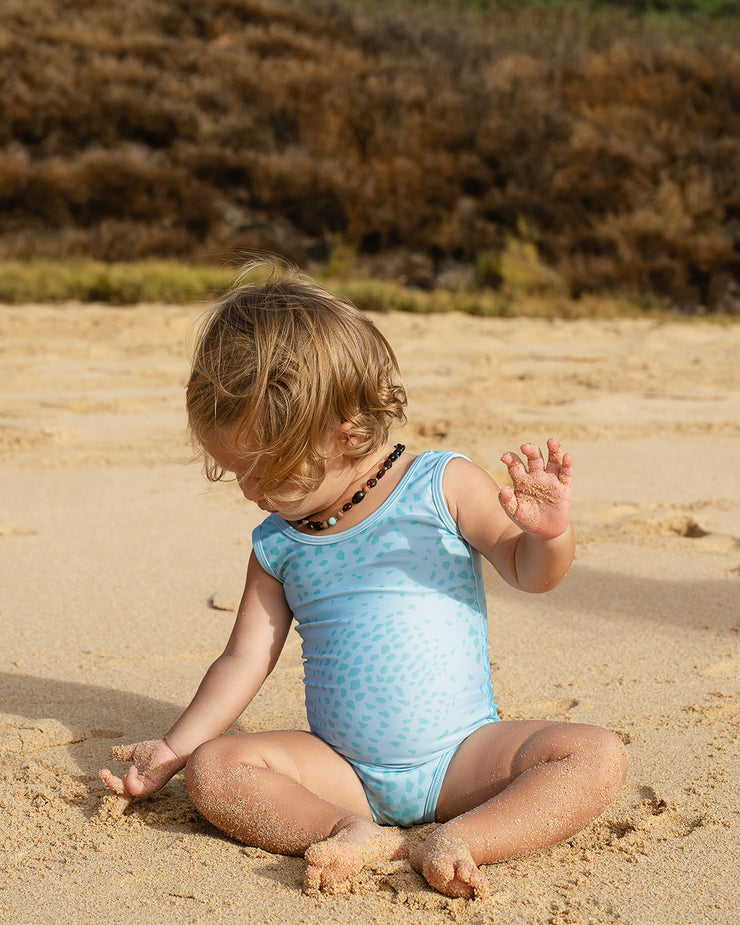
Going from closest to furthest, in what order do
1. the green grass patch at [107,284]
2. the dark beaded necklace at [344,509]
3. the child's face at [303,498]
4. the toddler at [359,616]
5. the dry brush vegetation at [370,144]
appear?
the toddler at [359,616], the child's face at [303,498], the dark beaded necklace at [344,509], the green grass patch at [107,284], the dry brush vegetation at [370,144]

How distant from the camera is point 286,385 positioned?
5.39 ft

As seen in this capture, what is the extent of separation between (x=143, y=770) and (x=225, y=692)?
0.59ft

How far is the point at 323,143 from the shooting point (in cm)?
1216

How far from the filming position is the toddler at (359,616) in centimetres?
154

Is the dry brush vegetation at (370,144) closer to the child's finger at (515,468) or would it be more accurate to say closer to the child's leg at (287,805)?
the child's finger at (515,468)

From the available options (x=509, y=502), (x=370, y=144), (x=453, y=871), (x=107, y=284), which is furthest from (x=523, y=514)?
(x=370, y=144)

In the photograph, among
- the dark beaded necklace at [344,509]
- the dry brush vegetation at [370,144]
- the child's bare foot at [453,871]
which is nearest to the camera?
the child's bare foot at [453,871]

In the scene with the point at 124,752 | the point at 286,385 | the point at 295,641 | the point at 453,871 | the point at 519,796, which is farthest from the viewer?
the point at 295,641

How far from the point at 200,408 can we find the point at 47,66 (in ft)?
39.9

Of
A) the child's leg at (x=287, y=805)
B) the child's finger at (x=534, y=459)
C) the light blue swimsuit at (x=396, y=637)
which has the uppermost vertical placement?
the child's finger at (x=534, y=459)

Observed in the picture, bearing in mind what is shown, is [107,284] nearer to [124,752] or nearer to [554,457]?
[124,752]

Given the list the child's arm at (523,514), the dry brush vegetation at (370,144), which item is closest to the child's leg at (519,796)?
the child's arm at (523,514)

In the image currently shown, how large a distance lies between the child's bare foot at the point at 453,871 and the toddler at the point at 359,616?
0.10ft

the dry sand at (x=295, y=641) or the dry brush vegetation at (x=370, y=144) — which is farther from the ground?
the dry brush vegetation at (x=370, y=144)
